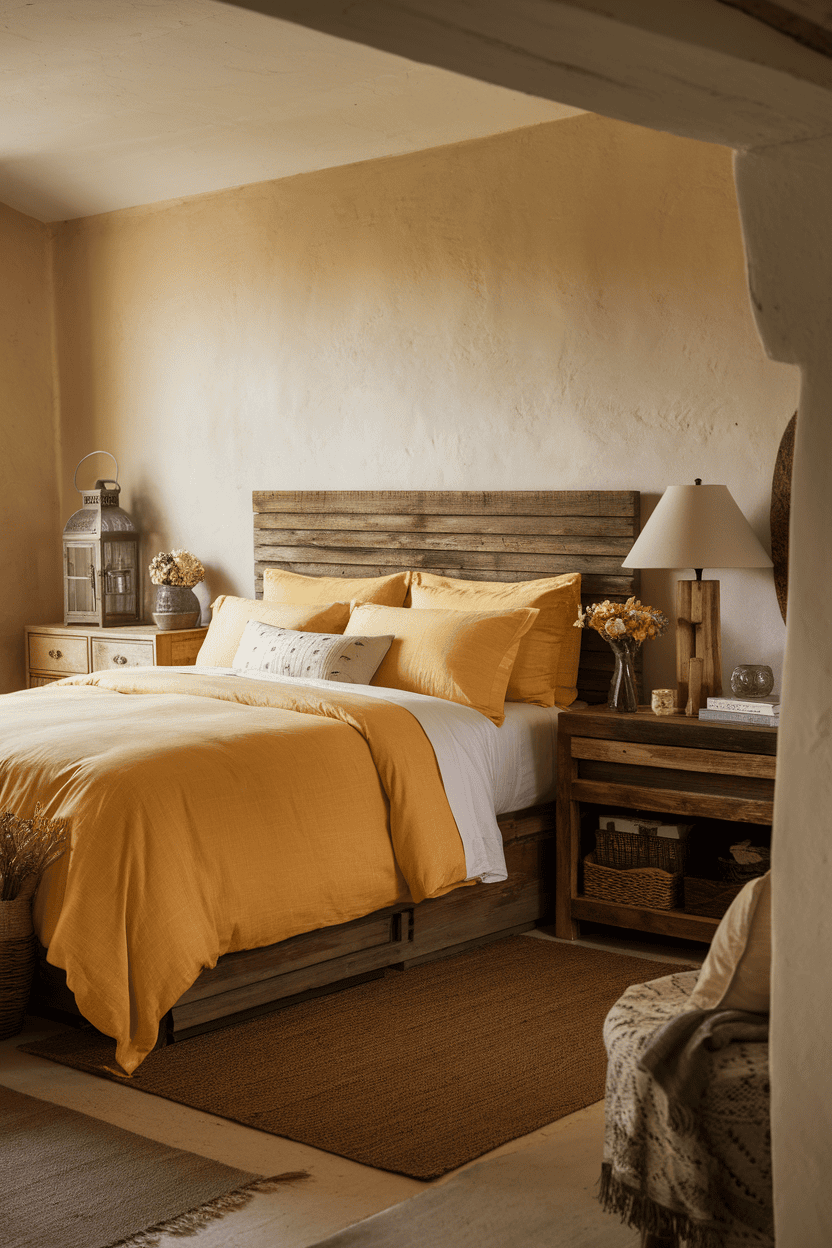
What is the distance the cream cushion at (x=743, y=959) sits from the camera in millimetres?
2031

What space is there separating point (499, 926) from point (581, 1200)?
1775 mm

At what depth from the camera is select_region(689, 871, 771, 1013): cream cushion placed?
203cm

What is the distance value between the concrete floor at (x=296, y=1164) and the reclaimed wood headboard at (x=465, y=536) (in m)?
2.13

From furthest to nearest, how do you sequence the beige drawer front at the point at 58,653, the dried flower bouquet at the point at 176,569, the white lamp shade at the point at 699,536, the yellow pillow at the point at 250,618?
1. the beige drawer front at the point at 58,653
2. the dried flower bouquet at the point at 176,569
3. the yellow pillow at the point at 250,618
4. the white lamp shade at the point at 699,536

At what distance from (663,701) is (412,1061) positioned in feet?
4.93

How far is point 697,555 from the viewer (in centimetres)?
415

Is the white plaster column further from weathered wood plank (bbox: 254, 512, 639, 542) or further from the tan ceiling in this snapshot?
weathered wood plank (bbox: 254, 512, 639, 542)

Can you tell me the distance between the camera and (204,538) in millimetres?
6164

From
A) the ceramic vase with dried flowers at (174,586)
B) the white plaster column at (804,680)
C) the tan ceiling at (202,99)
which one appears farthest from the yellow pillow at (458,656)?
the white plaster column at (804,680)

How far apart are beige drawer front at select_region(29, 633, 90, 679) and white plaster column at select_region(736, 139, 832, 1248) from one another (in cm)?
476

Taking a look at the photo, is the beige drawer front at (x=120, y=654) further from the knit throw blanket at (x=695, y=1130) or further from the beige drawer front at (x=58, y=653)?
the knit throw blanket at (x=695, y=1130)

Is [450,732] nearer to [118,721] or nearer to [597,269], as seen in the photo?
[118,721]

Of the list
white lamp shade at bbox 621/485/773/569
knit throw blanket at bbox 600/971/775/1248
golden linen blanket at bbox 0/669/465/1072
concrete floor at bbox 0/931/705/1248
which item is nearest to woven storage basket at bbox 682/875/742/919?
golden linen blanket at bbox 0/669/465/1072

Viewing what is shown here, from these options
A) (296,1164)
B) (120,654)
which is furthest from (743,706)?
(120,654)
